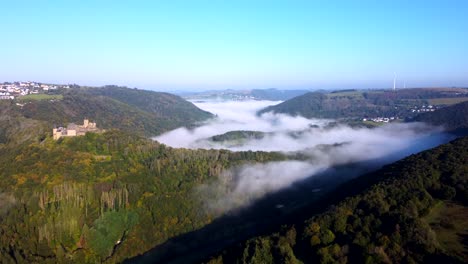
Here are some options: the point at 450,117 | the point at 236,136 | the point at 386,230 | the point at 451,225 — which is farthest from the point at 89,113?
the point at 451,225

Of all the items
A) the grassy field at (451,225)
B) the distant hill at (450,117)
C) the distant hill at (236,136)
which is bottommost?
the distant hill at (236,136)

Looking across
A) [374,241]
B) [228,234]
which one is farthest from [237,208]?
[374,241]

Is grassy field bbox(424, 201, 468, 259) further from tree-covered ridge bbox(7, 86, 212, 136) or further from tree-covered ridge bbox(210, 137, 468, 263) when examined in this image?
tree-covered ridge bbox(7, 86, 212, 136)

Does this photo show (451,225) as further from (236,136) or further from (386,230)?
(236,136)

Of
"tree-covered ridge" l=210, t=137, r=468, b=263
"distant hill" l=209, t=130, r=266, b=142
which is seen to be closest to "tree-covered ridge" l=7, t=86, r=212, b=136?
"distant hill" l=209, t=130, r=266, b=142

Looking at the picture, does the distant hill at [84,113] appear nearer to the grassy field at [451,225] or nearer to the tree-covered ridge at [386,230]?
the tree-covered ridge at [386,230]

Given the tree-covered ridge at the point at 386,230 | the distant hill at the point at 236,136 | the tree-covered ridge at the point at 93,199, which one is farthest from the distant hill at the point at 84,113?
the tree-covered ridge at the point at 386,230

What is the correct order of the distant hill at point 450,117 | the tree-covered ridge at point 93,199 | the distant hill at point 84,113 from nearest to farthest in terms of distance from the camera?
1. the tree-covered ridge at point 93,199
2. the distant hill at point 450,117
3. the distant hill at point 84,113
